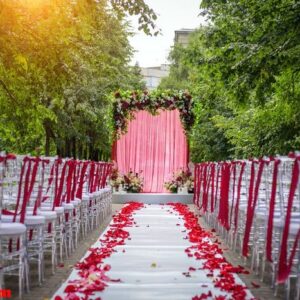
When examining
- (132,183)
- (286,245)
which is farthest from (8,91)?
(286,245)

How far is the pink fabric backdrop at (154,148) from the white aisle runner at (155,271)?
9813 mm

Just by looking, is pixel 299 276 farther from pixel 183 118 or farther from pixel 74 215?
pixel 183 118

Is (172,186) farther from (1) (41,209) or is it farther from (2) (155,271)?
(2) (155,271)

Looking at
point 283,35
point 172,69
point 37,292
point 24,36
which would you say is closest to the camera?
point 37,292

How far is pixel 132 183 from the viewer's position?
20203 mm

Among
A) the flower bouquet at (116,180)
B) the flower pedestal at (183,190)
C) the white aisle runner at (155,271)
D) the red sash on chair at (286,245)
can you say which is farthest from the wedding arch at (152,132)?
the red sash on chair at (286,245)

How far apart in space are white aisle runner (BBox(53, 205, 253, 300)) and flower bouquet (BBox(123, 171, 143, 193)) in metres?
8.76

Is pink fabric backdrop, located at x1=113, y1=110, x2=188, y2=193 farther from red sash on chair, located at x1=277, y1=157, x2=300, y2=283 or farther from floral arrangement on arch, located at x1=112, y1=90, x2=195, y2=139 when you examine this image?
red sash on chair, located at x1=277, y1=157, x2=300, y2=283

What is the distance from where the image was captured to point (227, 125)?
787 inches

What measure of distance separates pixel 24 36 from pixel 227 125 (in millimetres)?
8531

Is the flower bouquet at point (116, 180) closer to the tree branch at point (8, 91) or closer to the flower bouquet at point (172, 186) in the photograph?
the flower bouquet at point (172, 186)

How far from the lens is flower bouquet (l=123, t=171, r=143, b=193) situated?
66.2 feet

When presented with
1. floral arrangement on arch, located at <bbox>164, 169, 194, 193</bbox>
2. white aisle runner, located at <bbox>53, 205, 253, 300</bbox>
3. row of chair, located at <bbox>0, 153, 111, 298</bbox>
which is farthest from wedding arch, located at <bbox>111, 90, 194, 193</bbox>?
white aisle runner, located at <bbox>53, 205, 253, 300</bbox>

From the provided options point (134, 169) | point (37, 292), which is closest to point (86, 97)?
point (134, 169)
